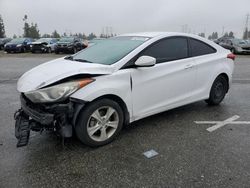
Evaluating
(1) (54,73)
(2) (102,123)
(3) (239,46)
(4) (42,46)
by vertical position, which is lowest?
(3) (239,46)

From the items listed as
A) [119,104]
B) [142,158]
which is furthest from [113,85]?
[142,158]

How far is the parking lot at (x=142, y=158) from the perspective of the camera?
2.69 metres

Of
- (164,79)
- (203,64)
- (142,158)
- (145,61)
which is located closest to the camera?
(142,158)

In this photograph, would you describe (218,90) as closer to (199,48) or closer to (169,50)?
(199,48)

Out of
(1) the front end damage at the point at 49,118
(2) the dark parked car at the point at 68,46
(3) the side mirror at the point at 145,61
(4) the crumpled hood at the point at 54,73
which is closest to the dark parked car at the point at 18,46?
(2) the dark parked car at the point at 68,46

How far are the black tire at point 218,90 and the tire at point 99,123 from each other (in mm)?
2414

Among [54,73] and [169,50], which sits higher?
[169,50]

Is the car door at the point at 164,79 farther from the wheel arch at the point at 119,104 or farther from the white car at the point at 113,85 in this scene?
the wheel arch at the point at 119,104

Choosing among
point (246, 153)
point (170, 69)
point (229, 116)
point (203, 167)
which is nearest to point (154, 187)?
point (203, 167)

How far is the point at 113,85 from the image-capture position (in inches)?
133

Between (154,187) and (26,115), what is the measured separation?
1939mm

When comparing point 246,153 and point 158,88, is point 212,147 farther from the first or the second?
point 158,88

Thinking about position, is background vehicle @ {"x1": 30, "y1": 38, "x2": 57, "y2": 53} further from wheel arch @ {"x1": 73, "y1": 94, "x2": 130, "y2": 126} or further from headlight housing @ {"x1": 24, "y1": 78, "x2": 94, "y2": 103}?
headlight housing @ {"x1": 24, "y1": 78, "x2": 94, "y2": 103}

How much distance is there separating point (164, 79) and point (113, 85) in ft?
3.40
